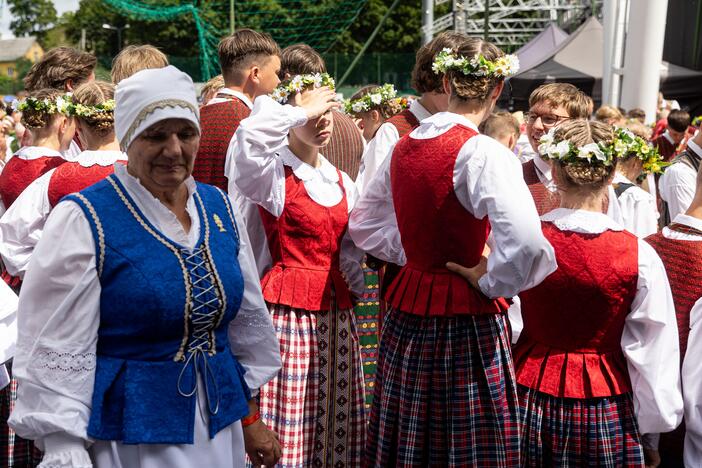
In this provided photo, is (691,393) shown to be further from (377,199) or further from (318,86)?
(318,86)

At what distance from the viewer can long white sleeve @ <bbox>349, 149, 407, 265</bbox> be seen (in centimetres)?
336

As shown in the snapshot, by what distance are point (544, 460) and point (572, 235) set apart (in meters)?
0.80

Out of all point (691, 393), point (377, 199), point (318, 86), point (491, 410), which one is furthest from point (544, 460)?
point (318, 86)

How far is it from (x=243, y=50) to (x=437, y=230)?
181cm

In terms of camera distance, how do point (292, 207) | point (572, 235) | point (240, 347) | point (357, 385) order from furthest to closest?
point (357, 385), point (292, 207), point (572, 235), point (240, 347)

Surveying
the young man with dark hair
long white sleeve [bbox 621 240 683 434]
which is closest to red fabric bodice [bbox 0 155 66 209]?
long white sleeve [bbox 621 240 683 434]

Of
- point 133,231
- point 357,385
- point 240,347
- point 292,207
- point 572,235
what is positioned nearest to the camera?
point 133,231

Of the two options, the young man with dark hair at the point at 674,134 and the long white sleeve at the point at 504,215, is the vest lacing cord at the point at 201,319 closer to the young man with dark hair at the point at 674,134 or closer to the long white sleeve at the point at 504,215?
the long white sleeve at the point at 504,215

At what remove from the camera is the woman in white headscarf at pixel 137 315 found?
6.68 feet

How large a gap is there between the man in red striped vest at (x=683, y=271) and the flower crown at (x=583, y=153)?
47 cm

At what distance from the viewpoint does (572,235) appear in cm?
293

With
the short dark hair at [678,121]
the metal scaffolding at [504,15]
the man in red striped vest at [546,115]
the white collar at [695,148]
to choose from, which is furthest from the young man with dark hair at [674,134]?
the metal scaffolding at [504,15]

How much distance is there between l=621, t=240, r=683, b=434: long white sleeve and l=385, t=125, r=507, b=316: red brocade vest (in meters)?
0.48

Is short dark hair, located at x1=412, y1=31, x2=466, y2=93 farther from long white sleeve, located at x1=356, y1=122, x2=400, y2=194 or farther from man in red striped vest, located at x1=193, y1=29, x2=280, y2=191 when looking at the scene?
man in red striped vest, located at x1=193, y1=29, x2=280, y2=191
